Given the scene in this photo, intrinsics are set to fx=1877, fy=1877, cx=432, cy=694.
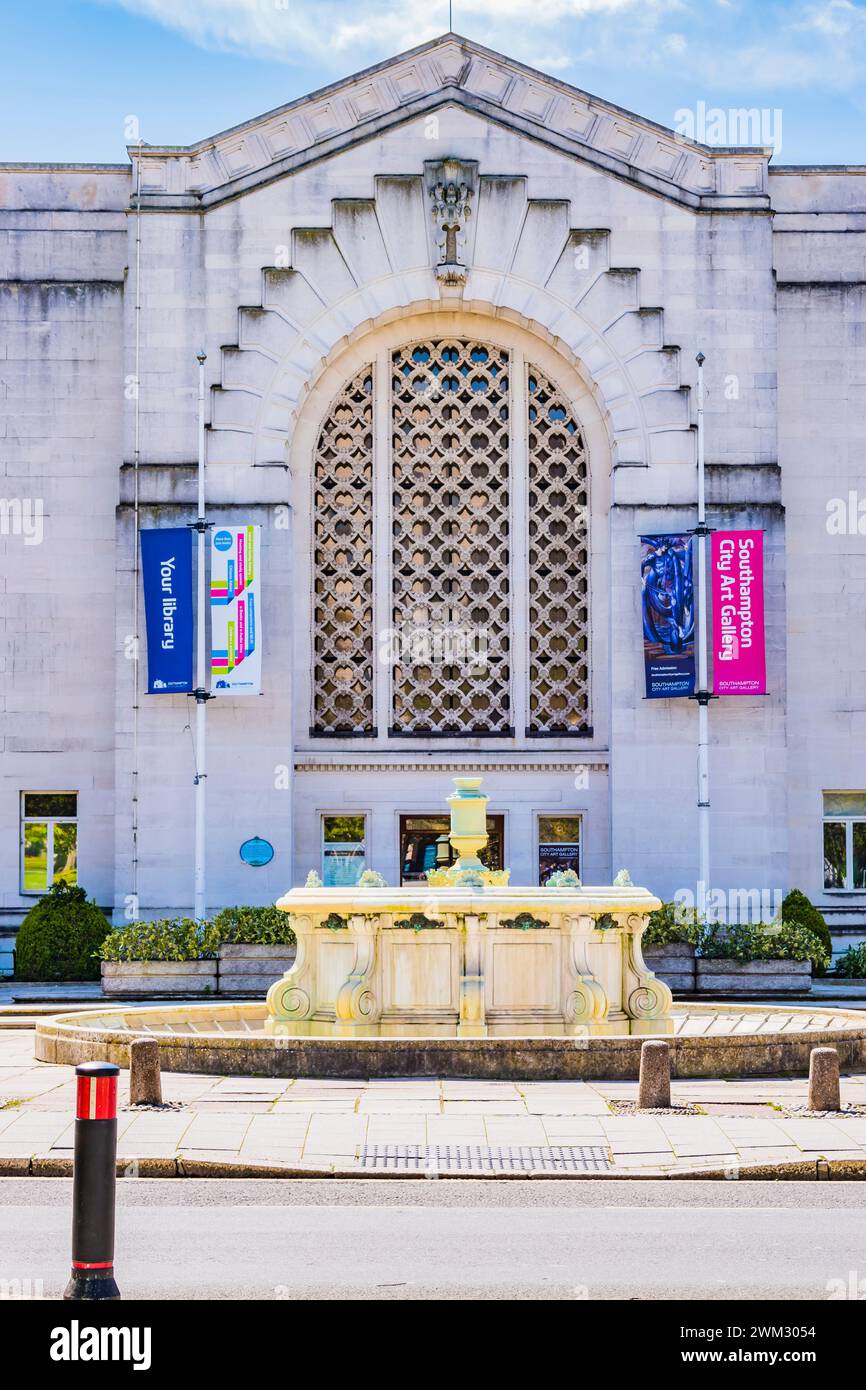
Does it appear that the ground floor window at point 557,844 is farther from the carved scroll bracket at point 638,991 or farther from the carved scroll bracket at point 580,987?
the carved scroll bracket at point 580,987

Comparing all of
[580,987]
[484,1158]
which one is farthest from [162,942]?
[484,1158]

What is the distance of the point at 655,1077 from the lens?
621 inches

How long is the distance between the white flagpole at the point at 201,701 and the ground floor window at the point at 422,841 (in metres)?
3.79

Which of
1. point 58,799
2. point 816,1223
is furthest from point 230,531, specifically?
point 816,1223

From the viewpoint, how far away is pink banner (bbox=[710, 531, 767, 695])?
33156 mm

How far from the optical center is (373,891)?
1983 centimetres

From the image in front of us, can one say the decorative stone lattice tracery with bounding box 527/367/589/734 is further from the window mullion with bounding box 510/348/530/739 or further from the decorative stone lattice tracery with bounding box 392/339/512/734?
the decorative stone lattice tracery with bounding box 392/339/512/734

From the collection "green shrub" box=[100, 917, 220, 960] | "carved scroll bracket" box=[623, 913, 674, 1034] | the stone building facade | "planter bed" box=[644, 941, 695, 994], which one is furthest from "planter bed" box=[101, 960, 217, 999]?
"carved scroll bracket" box=[623, 913, 674, 1034]

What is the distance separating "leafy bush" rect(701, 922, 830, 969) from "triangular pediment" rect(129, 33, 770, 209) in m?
13.4

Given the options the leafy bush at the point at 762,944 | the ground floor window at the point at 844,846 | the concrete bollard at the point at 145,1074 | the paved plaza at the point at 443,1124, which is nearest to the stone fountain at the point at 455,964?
the paved plaza at the point at 443,1124

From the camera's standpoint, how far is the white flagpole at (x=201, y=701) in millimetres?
32562
